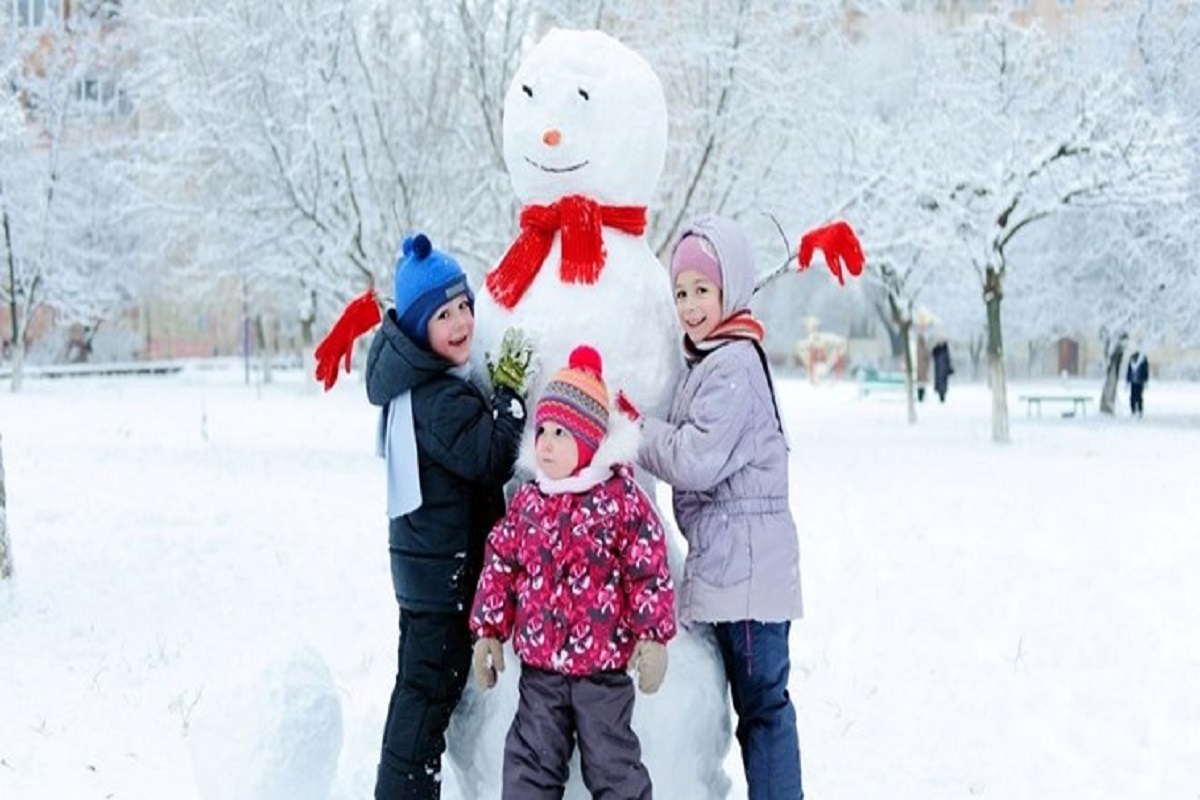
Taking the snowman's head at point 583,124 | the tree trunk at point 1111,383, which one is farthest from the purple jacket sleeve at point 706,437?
the tree trunk at point 1111,383

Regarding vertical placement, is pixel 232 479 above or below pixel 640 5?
below

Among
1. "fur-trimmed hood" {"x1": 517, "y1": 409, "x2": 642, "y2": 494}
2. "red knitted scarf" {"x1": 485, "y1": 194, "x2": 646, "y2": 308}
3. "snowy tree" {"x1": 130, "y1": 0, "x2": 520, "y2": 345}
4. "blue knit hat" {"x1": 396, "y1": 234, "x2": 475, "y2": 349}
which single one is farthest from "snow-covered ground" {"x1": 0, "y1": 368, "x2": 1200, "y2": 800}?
"snowy tree" {"x1": 130, "y1": 0, "x2": 520, "y2": 345}

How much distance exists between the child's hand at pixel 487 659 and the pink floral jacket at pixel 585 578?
58 mm

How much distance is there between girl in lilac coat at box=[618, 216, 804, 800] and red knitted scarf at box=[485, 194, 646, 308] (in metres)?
0.20

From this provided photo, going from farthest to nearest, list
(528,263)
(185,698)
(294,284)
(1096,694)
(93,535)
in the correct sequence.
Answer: (294,284) → (93,535) → (1096,694) → (185,698) → (528,263)

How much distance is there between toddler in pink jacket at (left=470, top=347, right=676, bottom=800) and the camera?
2.73 metres

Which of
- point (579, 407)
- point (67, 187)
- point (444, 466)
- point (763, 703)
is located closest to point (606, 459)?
point (579, 407)

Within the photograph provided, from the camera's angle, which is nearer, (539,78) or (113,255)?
(539,78)

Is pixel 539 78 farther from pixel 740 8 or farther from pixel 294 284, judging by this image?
pixel 294 284

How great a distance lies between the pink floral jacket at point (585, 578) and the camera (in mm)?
2730

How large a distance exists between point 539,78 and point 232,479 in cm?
913

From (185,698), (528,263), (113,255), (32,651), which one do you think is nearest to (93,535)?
(32,651)

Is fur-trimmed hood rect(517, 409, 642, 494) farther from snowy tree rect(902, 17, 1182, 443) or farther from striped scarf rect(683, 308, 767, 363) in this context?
snowy tree rect(902, 17, 1182, 443)

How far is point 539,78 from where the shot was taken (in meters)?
3.18
